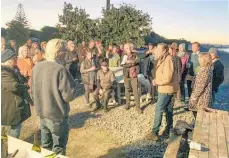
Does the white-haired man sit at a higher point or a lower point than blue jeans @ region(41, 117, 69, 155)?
higher

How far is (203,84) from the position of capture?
3.72 metres

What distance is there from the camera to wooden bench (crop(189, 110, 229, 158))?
93.9 inches

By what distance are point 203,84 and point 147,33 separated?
595 centimetres

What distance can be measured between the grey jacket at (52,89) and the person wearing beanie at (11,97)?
463 millimetres

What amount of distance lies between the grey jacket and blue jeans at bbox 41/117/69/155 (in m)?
0.07

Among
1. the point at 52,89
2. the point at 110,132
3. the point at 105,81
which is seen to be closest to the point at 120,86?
the point at 105,81

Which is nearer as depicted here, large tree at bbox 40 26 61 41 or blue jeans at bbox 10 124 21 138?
blue jeans at bbox 10 124 21 138

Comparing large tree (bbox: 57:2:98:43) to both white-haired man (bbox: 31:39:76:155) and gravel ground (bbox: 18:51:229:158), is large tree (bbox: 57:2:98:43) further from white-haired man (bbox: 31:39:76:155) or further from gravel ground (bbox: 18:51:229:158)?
white-haired man (bbox: 31:39:76:155)

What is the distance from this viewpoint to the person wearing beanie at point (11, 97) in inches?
124

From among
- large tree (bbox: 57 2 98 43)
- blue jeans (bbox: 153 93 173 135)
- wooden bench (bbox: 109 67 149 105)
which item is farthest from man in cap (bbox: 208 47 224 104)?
large tree (bbox: 57 2 98 43)

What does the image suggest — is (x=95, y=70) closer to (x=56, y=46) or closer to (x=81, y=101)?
(x=81, y=101)

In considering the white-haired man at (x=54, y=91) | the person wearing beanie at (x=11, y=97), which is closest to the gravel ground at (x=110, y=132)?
the person wearing beanie at (x=11, y=97)

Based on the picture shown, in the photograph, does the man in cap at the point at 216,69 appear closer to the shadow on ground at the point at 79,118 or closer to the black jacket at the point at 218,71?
the black jacket at the point at 218,71

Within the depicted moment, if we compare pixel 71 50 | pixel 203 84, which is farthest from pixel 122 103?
pixel 203 84
